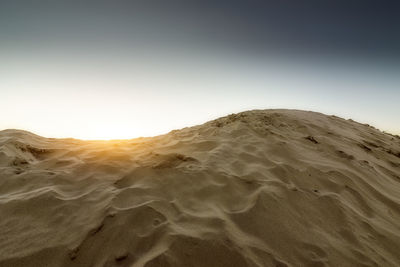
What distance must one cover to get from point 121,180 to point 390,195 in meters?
3.76

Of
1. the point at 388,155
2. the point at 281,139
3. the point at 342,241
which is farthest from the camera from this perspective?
the point at 388,155

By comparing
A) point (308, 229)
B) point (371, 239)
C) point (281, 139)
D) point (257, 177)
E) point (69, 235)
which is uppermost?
point (281, 139)

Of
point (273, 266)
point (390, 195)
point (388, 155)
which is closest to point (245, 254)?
point (273, 266)

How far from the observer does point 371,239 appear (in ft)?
8.08

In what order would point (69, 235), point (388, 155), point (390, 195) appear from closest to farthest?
1. point (69, 235)
2. point (390, 195)
3. point (388, 155)

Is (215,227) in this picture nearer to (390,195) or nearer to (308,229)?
(308,229)

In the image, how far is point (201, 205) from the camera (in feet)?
8.61

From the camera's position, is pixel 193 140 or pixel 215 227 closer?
pixel 215 227

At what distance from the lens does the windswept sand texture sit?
2.01 m

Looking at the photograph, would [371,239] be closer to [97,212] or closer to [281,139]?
[281,139]

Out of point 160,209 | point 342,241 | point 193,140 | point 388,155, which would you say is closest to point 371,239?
point 342,241

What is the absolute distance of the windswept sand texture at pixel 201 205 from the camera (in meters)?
2.01

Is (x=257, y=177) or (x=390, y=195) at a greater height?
(x=257, y=177)

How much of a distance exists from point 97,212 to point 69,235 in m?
0.34
